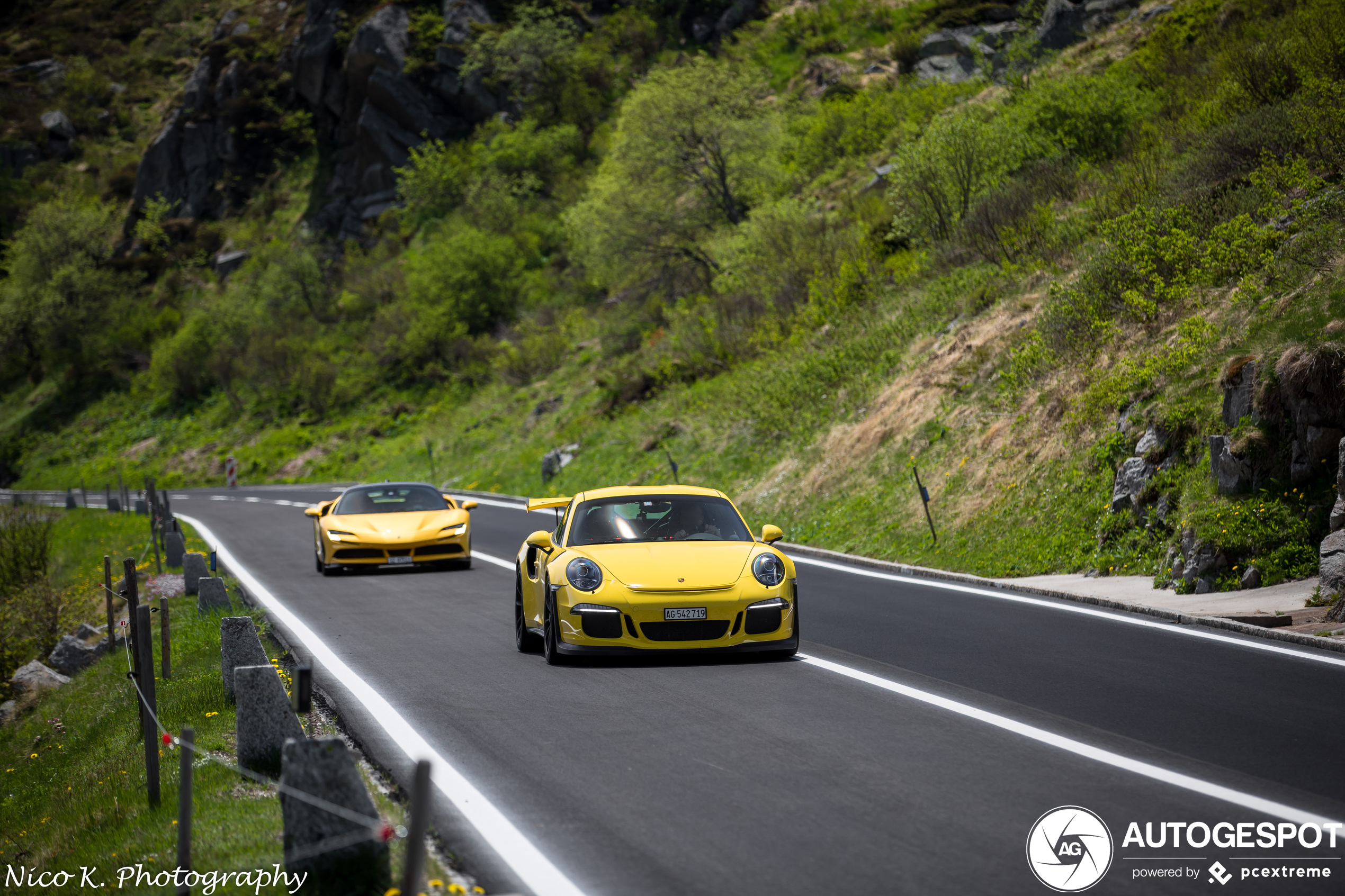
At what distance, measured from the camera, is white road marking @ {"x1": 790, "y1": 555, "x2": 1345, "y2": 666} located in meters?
8.33

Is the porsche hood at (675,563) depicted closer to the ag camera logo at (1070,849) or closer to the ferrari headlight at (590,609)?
the ferrari headlight at (590,609)

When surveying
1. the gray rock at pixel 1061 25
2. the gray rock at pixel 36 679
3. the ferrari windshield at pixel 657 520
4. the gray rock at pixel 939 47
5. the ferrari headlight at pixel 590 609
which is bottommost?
the gray rock at pixel 36 679

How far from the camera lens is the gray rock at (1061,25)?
4081 centimetres

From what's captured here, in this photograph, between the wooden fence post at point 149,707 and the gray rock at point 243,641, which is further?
the gray rock at point 243,641

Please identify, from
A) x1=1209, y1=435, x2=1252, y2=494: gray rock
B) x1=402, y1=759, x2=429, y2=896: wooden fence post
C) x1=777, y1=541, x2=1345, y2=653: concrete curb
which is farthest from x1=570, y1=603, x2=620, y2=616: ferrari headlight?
x1=1209, y1=435, x2=1252, y2=494: gray rock

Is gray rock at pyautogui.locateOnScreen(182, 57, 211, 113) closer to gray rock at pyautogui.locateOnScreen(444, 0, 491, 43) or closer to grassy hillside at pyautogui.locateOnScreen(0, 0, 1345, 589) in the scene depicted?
grassy hillside at pyautogui.locateOnScreen(0, 0, 1345, 589)

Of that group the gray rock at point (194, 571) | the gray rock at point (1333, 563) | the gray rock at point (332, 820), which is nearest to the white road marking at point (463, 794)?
the gray rock at point (332, 820)

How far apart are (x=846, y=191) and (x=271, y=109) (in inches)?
2373

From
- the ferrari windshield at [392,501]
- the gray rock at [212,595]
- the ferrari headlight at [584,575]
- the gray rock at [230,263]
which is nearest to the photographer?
the ferrari headlight at [584,575]

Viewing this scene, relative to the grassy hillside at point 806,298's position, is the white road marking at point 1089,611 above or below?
below

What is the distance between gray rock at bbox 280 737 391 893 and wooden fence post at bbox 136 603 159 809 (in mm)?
2312

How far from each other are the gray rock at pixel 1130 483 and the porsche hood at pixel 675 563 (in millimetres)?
6018

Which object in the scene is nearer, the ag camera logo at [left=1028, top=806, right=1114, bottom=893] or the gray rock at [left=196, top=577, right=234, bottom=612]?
the ag camera logo at [left=1028, top=806, right=1114, bottom=893]

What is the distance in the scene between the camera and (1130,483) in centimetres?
1337
